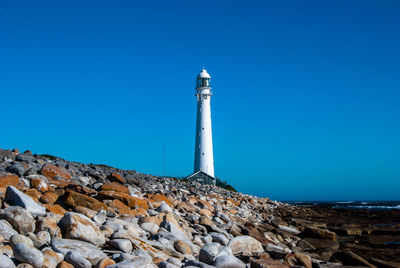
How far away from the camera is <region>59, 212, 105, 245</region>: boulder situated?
228 inches

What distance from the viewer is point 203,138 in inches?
1485

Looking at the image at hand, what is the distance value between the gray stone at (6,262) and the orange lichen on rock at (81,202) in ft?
9.32

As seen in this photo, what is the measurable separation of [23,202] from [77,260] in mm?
1806

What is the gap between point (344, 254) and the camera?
29.6 ft

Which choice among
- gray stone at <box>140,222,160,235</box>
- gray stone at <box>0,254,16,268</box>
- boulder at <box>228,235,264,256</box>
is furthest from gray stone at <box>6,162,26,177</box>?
gray stone at <box>0,254,16,268</box>

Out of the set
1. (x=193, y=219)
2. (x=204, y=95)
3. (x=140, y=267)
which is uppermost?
(x=204, y=95)

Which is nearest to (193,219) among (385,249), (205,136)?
(385,249)

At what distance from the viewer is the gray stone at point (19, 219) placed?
18.4 feet

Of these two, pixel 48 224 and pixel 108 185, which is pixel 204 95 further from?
pixel 48 224

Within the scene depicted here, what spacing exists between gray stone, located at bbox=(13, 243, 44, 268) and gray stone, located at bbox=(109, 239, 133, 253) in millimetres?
1312

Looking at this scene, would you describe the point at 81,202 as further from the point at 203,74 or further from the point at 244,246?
the point at 203,74

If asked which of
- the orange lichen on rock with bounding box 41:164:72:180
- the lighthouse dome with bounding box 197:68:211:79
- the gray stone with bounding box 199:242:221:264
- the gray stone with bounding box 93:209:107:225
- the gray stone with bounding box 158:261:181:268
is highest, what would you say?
the lighthouse dome with bounding box 197:68:211:79

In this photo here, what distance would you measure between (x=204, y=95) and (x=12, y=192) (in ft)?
107

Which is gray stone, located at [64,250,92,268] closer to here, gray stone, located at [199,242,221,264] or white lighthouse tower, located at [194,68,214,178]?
gray stone, located at [199,242,221,264]
